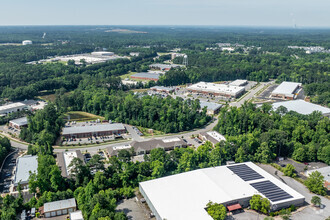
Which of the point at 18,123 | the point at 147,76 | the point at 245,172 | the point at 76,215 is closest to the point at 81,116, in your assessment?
the point at 18,123

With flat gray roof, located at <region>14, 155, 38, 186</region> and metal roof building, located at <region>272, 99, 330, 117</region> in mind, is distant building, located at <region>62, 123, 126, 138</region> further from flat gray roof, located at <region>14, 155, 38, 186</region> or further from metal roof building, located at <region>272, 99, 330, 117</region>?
metal roof building, located at <region>272, 99, 330, 117</region>

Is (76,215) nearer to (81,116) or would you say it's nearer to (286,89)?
(81,116)

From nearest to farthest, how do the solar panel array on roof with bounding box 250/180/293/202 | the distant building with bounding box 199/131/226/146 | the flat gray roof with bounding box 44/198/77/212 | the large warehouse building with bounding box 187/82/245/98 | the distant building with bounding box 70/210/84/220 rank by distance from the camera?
the distant building with bounding box 70/210/84/220
the flat gray roof with bounding box 44/198/77/212
the solar panel array on roof with bounding box 250/180/293/202
the distant building with bounding box 199/131/226/146
the large warehouse building with bounding box 187/82/245/98

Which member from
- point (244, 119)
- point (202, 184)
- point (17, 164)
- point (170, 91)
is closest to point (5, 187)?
point (17, 164)

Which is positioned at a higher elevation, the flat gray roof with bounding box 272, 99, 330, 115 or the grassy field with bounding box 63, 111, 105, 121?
the flat gray roof with bounding box 272, 99, 330, 115

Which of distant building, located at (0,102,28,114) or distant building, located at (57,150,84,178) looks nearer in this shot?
distant building, located at (57,150,84,178)

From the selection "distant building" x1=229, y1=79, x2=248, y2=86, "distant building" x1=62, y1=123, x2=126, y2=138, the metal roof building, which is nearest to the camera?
"distant building" x1=62, y1=123, x2=126, y2=138

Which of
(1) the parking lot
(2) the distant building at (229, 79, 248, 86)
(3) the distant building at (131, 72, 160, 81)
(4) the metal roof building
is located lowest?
(1) the parking lot

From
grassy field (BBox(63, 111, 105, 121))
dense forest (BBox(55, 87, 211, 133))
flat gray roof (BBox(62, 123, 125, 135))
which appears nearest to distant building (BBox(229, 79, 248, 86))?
dense forest (BBox(55, 87, 211, 133))
